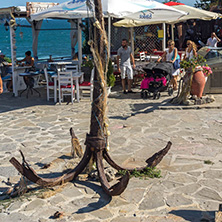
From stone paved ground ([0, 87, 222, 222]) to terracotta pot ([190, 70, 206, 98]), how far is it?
0.60 meters

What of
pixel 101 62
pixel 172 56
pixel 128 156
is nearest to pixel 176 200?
pixel 128 156

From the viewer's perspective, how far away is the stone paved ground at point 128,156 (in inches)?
185

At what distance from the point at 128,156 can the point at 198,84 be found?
5.04 metres

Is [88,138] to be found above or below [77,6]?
below

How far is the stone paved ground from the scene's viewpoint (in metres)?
4.70

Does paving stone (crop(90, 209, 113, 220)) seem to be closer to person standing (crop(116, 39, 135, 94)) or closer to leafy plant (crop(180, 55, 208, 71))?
leafy plant (crop(180, 55, 208, 71))

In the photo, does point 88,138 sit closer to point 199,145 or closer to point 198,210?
point 198,210

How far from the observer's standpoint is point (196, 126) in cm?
856

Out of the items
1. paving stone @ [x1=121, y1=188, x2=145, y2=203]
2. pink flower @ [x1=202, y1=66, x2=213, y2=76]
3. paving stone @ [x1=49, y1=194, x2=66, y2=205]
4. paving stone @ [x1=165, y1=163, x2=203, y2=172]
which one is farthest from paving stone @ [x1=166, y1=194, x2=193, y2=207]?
pink flower @ [x1=202, y1=66, x2=213, y2=76]

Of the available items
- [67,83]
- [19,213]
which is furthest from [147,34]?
[19,213]

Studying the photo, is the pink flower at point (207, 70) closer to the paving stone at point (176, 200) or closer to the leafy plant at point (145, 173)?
the leafy plant at point (145, 173)

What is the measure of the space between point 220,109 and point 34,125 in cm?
518

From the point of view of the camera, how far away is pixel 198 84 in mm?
10805

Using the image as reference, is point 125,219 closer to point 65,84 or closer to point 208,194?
point 208,194
